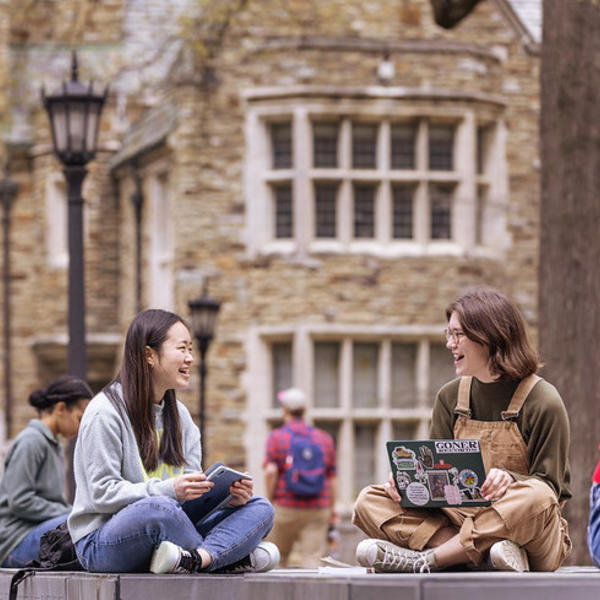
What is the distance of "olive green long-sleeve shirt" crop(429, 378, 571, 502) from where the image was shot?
652 centimetres

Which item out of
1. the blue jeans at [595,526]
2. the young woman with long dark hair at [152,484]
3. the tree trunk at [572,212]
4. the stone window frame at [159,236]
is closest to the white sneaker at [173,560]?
the young woman with long dark hair at [152,484]

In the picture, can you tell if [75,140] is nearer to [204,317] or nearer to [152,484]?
[204,317]

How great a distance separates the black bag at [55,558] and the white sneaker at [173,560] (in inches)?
28.2

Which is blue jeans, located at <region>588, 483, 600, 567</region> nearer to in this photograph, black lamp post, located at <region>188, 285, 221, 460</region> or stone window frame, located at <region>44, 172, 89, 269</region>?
black lamp post, located at <region>188, 285, 221, 460</region>

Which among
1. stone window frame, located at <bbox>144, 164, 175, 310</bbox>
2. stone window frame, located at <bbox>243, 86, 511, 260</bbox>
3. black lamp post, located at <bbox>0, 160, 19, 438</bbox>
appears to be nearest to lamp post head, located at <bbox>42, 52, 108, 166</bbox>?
stone window frame, located at <bbox>243, 86, 511, 260</bbox>

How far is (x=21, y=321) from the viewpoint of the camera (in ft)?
74.7

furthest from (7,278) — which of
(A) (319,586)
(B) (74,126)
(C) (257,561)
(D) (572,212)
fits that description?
(A) (319,586)

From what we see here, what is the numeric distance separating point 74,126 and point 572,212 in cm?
350

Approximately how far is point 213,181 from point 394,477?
13.6 metres

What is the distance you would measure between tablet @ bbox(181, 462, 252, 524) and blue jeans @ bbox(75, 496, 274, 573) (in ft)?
0.16

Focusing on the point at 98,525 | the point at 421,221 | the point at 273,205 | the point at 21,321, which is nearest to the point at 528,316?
the point at 421,221

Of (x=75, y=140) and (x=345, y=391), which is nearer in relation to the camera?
(x=75, y=140)

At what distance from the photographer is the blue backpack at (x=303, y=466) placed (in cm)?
1476

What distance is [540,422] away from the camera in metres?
6.55
